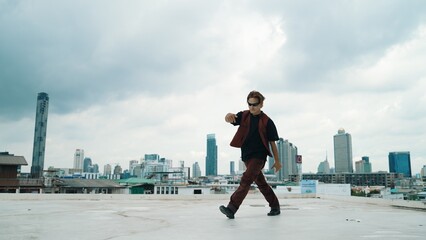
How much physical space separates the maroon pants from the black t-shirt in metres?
0.13

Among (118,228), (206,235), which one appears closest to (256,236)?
(206,235)

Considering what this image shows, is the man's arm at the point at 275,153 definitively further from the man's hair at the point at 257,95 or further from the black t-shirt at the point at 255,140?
the man's hair at the point at 257,95

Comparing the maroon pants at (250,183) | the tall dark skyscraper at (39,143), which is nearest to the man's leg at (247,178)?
the maroon pants at (250,183)

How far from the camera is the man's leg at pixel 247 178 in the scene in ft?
22.4

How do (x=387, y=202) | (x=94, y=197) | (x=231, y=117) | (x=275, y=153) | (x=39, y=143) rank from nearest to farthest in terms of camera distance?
(x=231, y=117), (x=275, y=153), (x=387, y=202), (x=94, y=197), (x=39, y=143)

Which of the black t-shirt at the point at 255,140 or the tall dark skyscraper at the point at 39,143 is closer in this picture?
the black t-shirt at the point at 255,140

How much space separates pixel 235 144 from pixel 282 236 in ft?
10.9

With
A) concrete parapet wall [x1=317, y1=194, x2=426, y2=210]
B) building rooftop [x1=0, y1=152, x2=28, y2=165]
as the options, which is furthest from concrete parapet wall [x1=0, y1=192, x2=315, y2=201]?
building rooftop [x1=0, y1=152, x2=28, y2=165]

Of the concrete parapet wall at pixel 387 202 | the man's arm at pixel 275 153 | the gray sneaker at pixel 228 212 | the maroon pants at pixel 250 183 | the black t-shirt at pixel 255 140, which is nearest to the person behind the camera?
the gray sneaker at pixel 228 212

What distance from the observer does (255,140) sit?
23.8 ft

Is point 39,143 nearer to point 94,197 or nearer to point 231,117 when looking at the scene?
point 94,197

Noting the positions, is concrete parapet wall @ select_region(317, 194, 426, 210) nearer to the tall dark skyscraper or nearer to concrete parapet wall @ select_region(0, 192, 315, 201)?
concrete parapet wall @ select_region(0, 192, 315, 201)

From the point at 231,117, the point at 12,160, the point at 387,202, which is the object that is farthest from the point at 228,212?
the point at 12,160

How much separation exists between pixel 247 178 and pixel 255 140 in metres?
0.81
